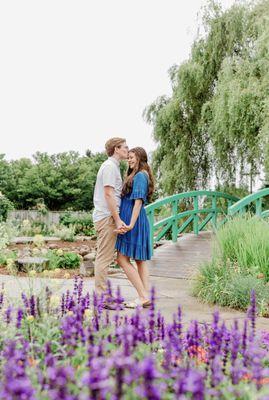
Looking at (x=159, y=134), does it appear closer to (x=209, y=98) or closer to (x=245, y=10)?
(x=209, y=98)

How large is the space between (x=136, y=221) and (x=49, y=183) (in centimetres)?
4420

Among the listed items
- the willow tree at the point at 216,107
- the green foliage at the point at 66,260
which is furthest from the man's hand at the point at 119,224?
the willow tree at the point at 216,107

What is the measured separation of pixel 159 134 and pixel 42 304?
14491 mm

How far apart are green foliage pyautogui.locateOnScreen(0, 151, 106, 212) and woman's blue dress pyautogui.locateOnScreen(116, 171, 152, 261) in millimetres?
40461

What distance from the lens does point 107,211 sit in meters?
5.89

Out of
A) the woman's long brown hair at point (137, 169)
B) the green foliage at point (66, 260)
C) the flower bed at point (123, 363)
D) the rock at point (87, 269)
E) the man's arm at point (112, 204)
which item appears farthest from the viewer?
the green foliage at point (66, 260)

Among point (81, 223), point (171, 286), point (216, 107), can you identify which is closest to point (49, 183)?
point (81, 223)

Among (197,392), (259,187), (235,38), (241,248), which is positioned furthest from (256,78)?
A: (197,392)

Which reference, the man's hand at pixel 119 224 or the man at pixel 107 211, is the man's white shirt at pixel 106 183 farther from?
the man's hand at pixel 119 224

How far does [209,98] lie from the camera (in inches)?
679

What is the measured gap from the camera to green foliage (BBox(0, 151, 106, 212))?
158ft

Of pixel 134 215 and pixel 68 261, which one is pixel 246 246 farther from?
pixel 68 261

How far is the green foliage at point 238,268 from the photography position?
610cm

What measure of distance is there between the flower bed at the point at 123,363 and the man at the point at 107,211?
1975mm
